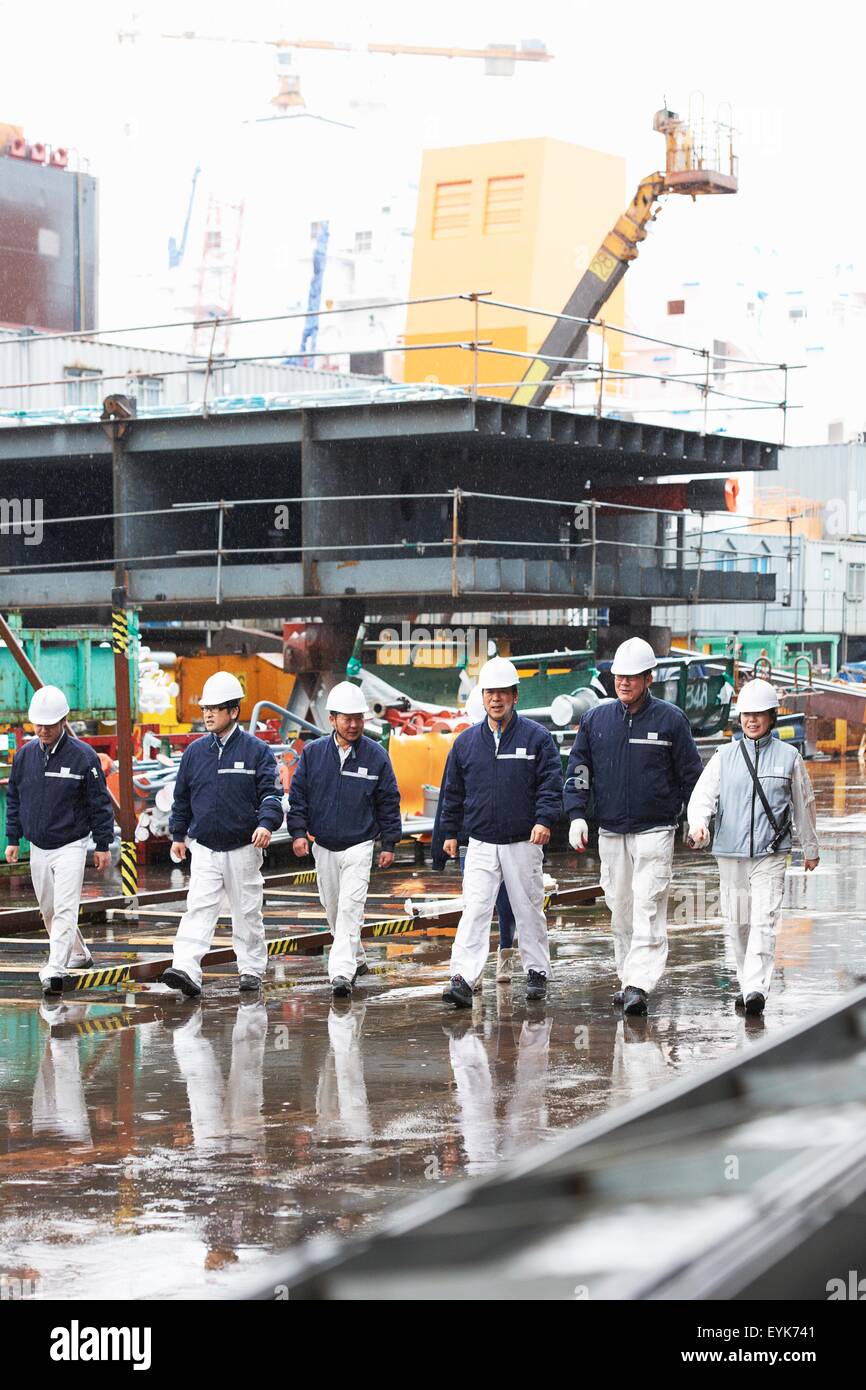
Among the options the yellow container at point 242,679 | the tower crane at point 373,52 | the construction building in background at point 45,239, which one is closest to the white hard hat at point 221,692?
the yellow container at point 242,679

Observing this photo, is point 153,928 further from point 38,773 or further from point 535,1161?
point 535,1161

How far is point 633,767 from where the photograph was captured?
10.5 m

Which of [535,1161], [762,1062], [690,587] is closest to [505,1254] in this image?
[535,1161]

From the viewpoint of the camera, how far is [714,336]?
10256 centimetres

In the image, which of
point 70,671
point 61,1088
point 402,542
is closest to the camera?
point 61,1088

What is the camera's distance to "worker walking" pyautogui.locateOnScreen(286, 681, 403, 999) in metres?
11.3

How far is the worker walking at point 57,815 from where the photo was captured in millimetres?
11203

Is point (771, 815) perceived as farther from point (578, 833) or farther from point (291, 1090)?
point (291, 1090)

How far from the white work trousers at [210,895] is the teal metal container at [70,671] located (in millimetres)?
8771

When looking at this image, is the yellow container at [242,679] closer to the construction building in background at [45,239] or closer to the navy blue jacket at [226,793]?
the navy blue jacket at [226,793]

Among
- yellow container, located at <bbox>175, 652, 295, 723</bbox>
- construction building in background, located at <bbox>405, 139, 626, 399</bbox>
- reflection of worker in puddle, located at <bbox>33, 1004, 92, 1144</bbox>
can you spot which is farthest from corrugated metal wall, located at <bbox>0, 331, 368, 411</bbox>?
reflection of worker in puddle, located at <bbox>33, 1004, 92, 1144</bbox>

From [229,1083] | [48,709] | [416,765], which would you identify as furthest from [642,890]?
[416,765]

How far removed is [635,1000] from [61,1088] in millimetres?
3288
